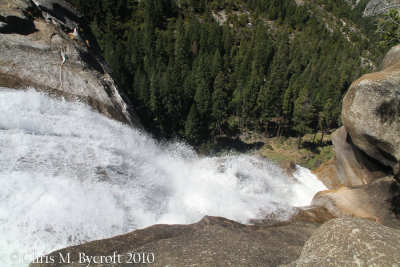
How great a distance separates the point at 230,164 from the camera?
46.5 feet

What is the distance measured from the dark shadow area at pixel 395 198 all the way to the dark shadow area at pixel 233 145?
107 feet

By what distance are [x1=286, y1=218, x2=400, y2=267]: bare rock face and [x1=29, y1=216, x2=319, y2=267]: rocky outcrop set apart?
1334 millimetres

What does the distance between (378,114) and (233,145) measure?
120 feet

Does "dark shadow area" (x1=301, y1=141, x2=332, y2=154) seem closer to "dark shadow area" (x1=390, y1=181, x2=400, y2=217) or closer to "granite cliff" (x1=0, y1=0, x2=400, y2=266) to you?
"granite cliff" (x1=0, y1=0, x2=400, y2=266)

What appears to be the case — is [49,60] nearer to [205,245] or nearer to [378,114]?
[205,245]

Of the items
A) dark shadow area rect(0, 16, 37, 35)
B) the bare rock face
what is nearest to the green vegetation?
the bare rock face

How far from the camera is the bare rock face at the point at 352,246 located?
419cm

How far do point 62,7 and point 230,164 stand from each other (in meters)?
15.1

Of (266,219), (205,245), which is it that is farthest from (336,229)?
(266,219)

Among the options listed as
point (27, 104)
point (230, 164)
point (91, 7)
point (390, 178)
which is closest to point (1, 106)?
point (27, 104)

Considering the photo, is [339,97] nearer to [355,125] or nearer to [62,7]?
[355,125]

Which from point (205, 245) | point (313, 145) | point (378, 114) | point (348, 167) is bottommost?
point (313, 145)

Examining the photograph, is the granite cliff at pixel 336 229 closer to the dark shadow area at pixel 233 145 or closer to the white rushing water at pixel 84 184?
the white rushing water at pixel 84 184

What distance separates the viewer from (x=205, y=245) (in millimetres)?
6234
